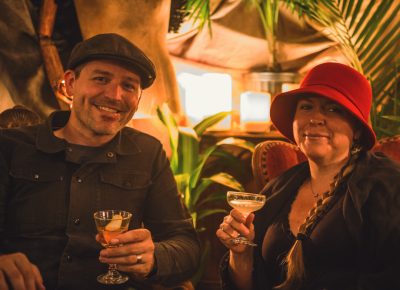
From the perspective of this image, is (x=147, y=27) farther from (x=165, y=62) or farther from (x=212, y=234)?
(x=212, y=234)

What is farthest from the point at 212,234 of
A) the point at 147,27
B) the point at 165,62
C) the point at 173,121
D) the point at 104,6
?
the point at 104,6

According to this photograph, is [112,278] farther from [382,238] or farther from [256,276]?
[382,238]

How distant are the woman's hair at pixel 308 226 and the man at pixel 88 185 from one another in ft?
1.37

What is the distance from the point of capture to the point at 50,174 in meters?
2.06

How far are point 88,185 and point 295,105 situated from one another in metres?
1.03

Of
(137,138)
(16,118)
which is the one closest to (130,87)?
(137,138)

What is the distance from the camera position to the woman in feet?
6.13

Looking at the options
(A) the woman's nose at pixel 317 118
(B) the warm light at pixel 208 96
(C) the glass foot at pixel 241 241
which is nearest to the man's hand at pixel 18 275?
(C) the glass foot at pixel 241 241

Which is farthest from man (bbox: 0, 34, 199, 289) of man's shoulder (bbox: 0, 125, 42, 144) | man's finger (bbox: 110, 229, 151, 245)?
man's finger (bbox: 110, 229, 151, 245)

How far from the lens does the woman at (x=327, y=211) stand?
1.87 m

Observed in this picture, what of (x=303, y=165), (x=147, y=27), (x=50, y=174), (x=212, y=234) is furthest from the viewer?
(x=212, y=234)

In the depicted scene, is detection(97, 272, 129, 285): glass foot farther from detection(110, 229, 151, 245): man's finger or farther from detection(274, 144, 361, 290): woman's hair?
detection(274, 144, 361, 290): woman's hair

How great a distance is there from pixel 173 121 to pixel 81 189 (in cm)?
146

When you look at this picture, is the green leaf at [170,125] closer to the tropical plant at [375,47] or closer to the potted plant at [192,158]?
the potted plant at [192,158]
